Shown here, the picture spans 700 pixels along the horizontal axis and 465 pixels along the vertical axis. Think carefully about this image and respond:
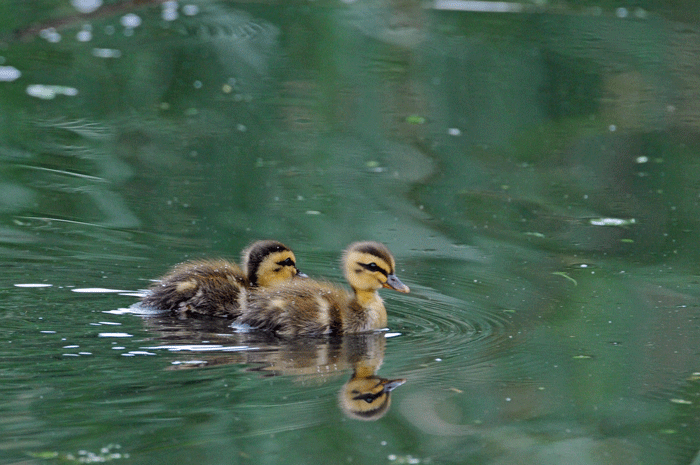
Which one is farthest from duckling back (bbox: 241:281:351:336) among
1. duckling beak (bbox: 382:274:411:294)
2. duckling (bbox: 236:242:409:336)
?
duckling beak (bbox: 382:274:411:294)

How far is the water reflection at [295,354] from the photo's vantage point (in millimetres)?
4418

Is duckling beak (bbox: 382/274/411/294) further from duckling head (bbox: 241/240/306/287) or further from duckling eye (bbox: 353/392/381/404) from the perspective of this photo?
duckling eye (bbox: 353/392/381/404)

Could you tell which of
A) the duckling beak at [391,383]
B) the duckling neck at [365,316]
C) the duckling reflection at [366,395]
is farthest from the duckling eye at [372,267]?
the duckling beak at [391,383]

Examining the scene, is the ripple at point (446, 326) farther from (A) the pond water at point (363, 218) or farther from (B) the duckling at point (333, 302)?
(B) the duckling at point (333, 302)

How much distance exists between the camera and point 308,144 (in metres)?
8.86

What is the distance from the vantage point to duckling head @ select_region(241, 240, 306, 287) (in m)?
5.92

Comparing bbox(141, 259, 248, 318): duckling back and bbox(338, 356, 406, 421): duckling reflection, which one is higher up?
bbox(338, 356, 406, 421): duckling reflection

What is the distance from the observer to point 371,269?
5672 mm

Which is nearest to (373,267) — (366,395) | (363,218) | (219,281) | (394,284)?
(394,284)

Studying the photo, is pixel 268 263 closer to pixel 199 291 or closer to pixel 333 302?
pixel 199 291

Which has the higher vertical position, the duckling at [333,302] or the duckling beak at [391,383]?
the duckling beak at [391,383]

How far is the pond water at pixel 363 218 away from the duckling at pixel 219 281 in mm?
141

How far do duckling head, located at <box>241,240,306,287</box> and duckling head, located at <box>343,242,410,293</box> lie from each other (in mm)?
315

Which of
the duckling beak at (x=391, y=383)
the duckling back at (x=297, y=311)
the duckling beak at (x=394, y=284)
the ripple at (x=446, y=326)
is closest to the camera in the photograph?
the duckling beak at (x=391, y=383)
